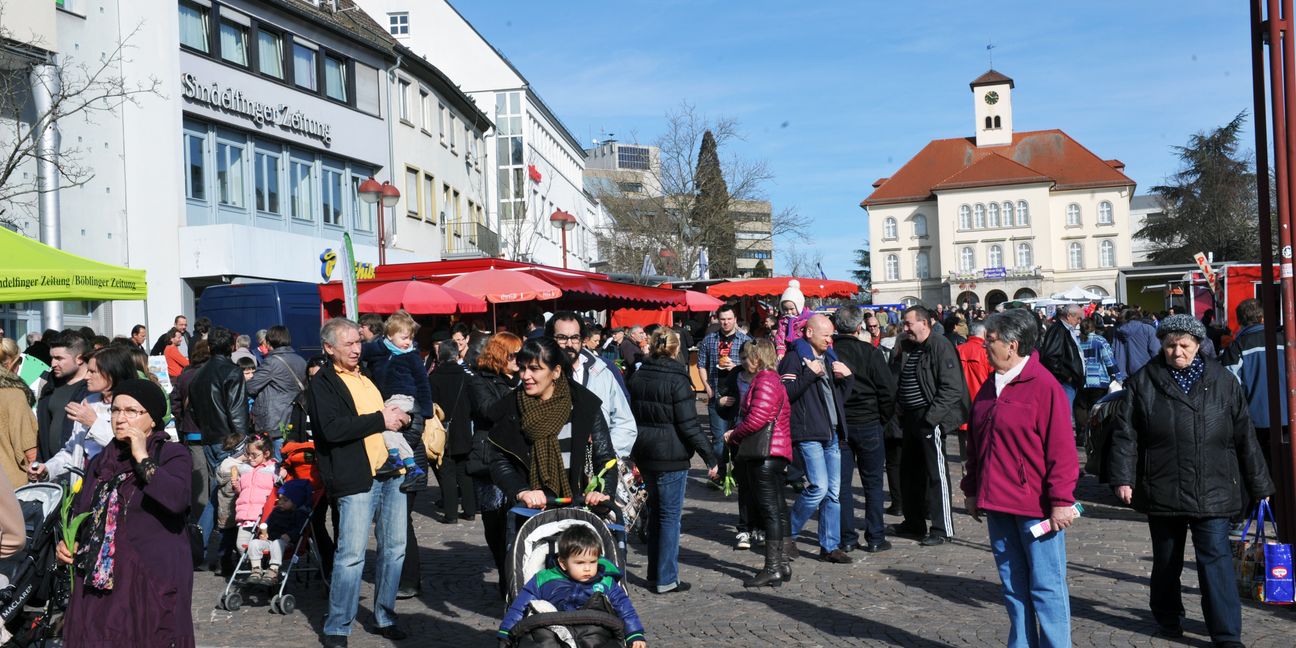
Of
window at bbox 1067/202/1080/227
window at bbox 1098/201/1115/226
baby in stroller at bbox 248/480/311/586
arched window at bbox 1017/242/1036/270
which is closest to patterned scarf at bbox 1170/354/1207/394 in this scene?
baby in stroller at bbox 248/480/311/586

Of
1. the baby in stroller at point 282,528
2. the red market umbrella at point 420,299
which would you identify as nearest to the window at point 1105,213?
the red market umbrella at point 420,299

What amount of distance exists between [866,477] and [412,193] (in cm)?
3100

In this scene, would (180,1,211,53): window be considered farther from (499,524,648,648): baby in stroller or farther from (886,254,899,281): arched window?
(886,254,899,281): arched window

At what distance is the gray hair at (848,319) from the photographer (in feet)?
34.1

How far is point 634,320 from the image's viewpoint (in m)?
29.4

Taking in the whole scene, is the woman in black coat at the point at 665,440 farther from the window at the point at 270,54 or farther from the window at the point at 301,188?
the window at the point at 301,188

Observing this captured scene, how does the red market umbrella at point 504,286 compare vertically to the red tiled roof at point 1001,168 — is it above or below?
below

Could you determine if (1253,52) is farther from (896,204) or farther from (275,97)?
(896,204)

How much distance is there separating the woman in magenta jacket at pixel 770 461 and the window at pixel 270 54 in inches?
975

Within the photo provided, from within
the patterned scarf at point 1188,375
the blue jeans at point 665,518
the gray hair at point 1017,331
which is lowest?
the blue jeans at point 665,518

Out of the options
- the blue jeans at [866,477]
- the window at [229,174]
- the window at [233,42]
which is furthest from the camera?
the window at [233,42]

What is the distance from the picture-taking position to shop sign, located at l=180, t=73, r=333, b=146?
92.6ft

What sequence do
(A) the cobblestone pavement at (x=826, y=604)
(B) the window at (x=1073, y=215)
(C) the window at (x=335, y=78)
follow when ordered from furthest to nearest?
(B) the window at (x=1073, y=215), (C) the window at (x=335, y=78), (A) the cobblestone pavement at (x=826, y=604)

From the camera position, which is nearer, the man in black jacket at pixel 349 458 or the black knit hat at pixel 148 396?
the black knit hat at pixel 148 396
